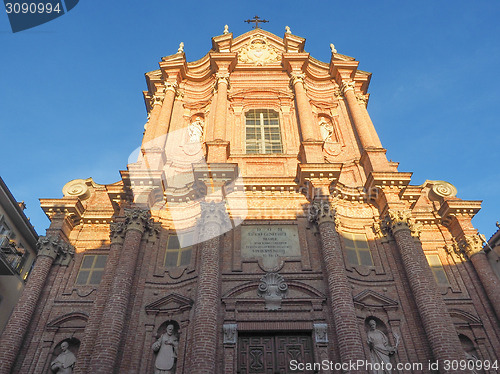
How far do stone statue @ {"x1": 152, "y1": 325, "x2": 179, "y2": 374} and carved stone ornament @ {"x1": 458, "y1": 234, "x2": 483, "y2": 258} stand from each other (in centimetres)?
1225

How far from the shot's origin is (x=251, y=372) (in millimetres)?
13008

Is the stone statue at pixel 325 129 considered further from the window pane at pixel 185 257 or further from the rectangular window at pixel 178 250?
the window pane at pixel 185 257

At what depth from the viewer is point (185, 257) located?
16328 mm

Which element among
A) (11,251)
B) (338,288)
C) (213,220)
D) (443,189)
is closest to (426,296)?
(338,288)

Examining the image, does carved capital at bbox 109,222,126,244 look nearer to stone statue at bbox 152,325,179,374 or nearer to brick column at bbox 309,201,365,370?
stone statue at bbox 152,325,179,374

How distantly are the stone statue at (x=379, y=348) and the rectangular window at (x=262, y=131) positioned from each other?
32.2 feet

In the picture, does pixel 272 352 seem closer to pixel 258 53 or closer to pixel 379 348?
pixel 379 348

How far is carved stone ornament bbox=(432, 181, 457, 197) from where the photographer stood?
63.9 ft

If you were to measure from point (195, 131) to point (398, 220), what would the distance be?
11504mm

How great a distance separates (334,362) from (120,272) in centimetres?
767

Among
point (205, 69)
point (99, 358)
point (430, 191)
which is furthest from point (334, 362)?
point (205, 69)

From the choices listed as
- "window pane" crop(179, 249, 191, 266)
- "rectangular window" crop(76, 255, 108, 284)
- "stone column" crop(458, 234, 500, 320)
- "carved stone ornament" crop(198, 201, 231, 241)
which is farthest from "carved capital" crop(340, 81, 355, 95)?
"rectangular window" crop(76, 255, 108, 284)

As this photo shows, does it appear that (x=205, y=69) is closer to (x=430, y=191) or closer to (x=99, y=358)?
(x=430, y=191)

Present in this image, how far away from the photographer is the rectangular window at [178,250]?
1623cm
